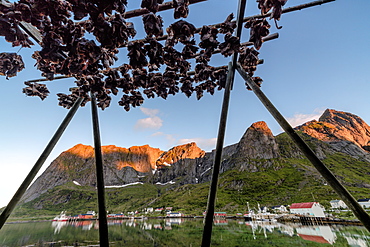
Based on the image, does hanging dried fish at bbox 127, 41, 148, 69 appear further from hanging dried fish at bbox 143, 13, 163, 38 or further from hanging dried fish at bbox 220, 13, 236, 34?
hanging dried fish at bbox 220, 13, 236, 34

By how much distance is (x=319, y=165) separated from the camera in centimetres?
258

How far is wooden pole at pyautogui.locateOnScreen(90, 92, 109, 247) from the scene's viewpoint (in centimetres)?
337

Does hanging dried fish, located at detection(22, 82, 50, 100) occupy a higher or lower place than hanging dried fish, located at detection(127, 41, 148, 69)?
higher

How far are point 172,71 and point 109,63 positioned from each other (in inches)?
47.5

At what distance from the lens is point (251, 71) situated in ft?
12.6

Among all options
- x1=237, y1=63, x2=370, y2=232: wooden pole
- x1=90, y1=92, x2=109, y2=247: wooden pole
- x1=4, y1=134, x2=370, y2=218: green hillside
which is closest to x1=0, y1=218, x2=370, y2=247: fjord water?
x1=90, y1=92, x2=109, y2=247: wooden pole

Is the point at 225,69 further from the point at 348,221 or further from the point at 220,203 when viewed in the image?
the point at 220,203

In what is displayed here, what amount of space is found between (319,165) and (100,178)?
390 centimetres

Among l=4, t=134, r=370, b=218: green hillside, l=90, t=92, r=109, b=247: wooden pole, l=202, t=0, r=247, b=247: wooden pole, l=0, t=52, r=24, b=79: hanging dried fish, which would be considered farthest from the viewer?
l=4, t=134, r=370, b=218: green hillside

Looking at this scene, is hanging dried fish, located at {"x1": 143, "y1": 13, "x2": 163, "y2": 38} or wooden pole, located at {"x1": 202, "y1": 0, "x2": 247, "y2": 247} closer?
hanging dried fish, located at {"x1": 143, "y1": 13, "x2": 163, "y2": 38}

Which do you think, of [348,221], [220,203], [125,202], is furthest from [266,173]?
[125,202]

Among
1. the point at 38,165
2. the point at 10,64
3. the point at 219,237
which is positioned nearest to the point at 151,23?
the point at 10,64

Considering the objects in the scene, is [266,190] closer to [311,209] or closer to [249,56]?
[311,209]

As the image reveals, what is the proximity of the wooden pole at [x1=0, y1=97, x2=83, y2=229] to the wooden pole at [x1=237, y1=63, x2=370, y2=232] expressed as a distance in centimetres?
390
